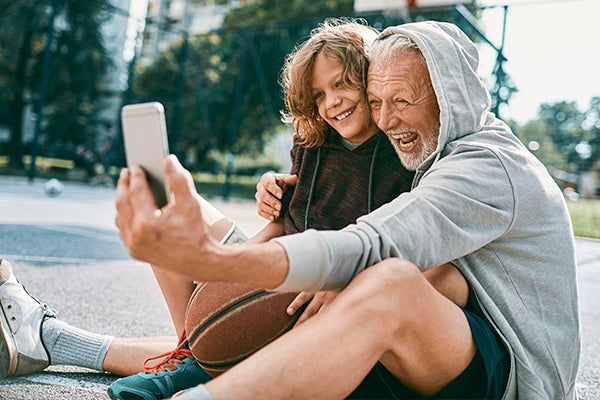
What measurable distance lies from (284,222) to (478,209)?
0.92 m

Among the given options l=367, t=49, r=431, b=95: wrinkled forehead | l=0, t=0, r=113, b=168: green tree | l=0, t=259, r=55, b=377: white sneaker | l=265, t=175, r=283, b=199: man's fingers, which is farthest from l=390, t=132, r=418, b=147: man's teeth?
l=0, t=0, r=113, b=168: green tree

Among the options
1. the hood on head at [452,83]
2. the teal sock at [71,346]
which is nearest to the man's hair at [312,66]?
the hood on head at [452,83]

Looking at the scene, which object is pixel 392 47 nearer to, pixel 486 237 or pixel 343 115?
pixel 343 115

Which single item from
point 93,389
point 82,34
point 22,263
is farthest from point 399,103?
point 82,34

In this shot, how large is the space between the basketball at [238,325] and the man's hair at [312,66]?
698 mm

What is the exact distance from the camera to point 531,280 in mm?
1597

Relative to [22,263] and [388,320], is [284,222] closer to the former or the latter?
[388,320]

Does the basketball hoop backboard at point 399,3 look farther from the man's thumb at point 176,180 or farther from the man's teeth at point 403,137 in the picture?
the man's thumb at point 176,180

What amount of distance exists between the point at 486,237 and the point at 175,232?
79 centimetres

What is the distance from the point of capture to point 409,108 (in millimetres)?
1941

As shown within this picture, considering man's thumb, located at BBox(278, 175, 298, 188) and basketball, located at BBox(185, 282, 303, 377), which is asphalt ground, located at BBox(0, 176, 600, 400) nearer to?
basketball, located at BBox(185, 282, 303, 377)

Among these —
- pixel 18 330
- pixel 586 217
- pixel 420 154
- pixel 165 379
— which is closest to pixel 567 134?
pixel 586 217

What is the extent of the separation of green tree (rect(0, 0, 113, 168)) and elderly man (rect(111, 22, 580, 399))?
18.0 m

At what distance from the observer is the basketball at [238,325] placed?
1806 millimetres
